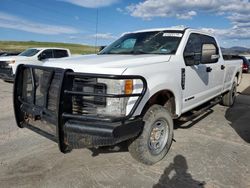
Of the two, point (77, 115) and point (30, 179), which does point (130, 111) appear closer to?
point (77, 115)

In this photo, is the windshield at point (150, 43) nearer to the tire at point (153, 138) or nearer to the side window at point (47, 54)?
the tire at point (153, 138)

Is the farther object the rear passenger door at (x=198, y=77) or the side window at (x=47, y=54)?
the side window at (x=47, y=54)

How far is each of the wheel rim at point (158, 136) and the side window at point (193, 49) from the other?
4.09 ft

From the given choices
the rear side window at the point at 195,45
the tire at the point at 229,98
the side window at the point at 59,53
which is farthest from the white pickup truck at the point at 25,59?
the rear side window at the point at 195,45

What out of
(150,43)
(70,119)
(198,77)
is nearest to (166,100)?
(198,77)

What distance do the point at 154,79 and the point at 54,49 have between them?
11.4m

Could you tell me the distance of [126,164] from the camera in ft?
13.0

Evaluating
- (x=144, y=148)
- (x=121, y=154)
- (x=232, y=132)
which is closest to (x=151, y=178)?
(x=144, y=148)

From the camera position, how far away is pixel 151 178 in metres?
3.54

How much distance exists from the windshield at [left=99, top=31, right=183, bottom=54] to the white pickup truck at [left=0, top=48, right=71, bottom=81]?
7858 mm

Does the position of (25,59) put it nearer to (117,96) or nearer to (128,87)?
(128,87)

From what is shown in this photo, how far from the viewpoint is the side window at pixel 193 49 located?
462 centimetres

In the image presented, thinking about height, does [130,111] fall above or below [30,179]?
above

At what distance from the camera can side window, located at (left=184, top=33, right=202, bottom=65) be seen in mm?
4621
